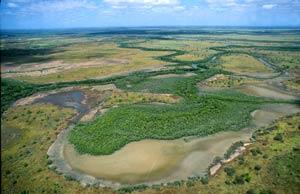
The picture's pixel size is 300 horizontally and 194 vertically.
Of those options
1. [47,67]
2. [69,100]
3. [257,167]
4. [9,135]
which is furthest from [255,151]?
[47,67]

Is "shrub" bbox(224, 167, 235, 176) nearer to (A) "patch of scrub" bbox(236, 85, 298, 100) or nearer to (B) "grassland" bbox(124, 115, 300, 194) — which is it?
(B) "grassland" bbox(124, 115, 300, 194)

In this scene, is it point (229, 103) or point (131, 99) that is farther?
point (131, 99)

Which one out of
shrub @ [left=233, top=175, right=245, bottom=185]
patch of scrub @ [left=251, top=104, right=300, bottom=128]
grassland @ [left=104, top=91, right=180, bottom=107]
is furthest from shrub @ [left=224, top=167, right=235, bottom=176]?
grassland @ [left=104, top=91, right=180, bottom=107]

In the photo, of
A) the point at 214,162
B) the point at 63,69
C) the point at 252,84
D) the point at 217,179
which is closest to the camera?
the point at 217,179

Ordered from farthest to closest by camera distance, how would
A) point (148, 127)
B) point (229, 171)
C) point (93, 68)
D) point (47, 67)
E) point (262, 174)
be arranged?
point (47, 67) → point (93, 68) → point (148, 127) → point (229, 171) → point (262, 174)

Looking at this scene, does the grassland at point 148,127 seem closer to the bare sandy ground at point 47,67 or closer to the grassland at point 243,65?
the grassland at point 243,65

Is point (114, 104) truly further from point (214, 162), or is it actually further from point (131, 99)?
point (214, 162)

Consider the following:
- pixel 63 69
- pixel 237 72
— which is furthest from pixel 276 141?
pixel 63 69

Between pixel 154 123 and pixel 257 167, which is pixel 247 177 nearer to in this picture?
pixel 257 167

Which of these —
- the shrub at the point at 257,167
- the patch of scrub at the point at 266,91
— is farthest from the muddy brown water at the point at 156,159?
the patch of scrub at the point at 266,91
